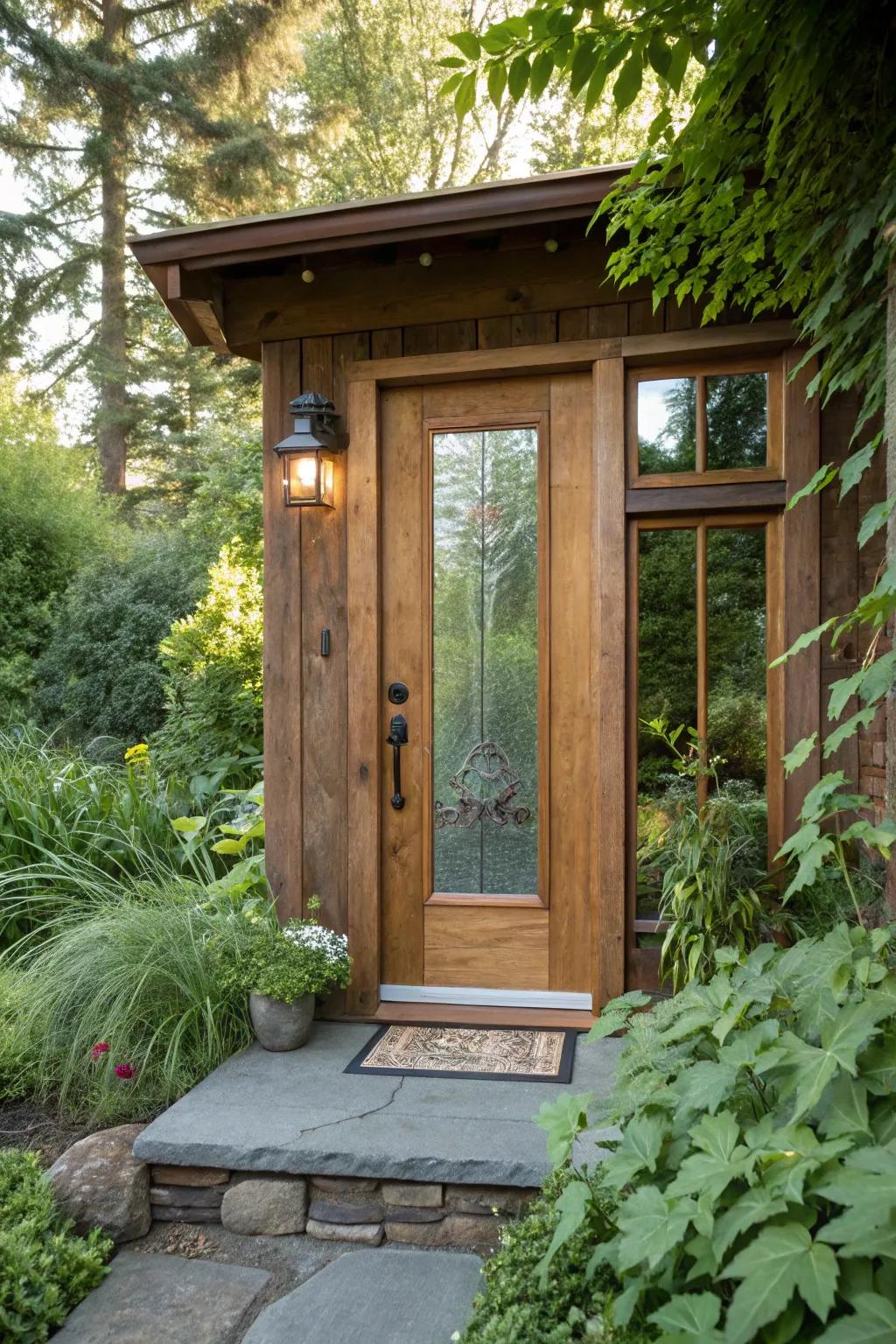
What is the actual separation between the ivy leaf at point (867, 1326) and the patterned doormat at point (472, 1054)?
1791 millimetres

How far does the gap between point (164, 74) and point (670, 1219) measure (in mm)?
12437

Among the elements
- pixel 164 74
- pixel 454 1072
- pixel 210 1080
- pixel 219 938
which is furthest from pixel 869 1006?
pixel 164 74

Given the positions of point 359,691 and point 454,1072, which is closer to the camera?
point 454,1072

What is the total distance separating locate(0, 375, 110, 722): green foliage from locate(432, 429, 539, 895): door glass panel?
5992 mm

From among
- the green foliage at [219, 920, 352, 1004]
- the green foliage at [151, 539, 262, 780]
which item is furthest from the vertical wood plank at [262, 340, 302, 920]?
the green foliage at [151, 539, 262, 780]

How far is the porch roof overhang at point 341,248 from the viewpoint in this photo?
10.4 feet

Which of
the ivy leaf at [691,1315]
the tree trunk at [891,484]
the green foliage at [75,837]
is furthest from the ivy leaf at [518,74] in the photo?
the green foliage at [75,837]

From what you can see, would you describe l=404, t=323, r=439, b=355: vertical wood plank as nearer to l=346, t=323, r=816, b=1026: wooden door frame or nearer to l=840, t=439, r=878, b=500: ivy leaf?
l=346, t=323, r=816, b=1026: wooden door frame

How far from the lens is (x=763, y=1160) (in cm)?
150

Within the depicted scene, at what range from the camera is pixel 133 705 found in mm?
8281

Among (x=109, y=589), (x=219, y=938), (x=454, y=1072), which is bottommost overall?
(x=454, y=1072)

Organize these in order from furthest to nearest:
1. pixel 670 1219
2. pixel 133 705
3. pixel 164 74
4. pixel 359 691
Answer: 1. pixel 164 74
2. pixel 133 705
3. pixel 359 691
4. pixel 670 1219

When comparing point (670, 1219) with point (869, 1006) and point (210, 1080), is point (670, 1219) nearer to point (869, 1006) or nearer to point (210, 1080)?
point (869, 1006)

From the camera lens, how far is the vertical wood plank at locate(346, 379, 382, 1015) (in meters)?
3.60
